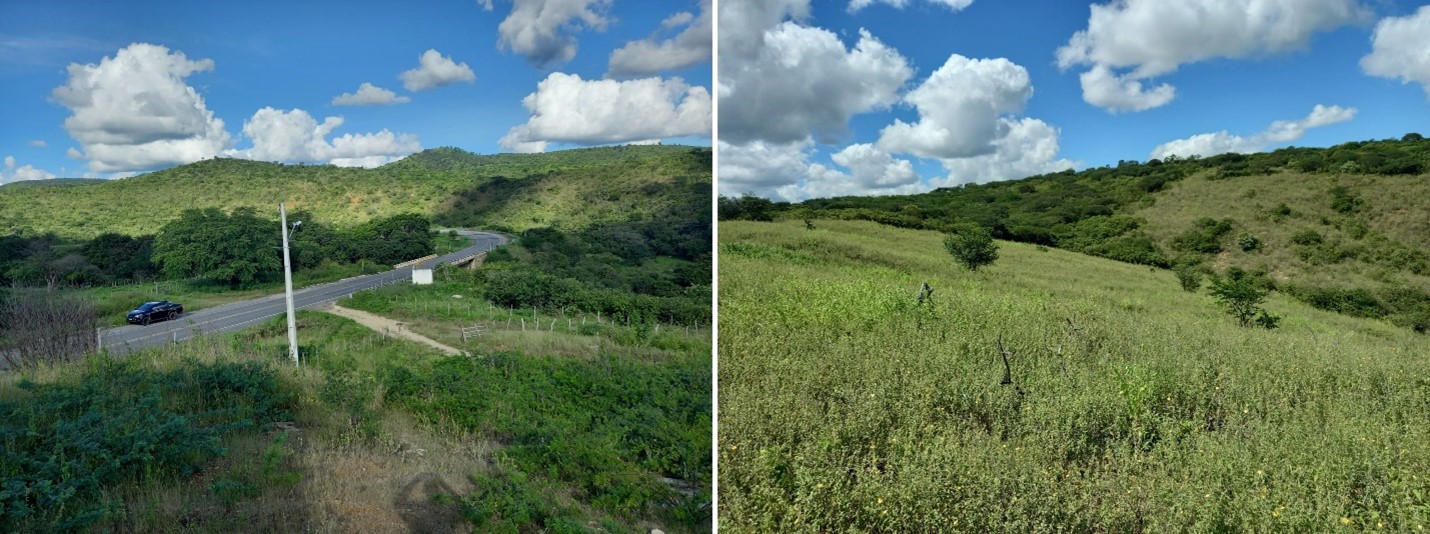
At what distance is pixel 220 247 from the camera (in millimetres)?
5922

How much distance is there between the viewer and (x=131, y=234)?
19.6 ft

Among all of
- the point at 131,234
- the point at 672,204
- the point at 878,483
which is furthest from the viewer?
the point at 672,204

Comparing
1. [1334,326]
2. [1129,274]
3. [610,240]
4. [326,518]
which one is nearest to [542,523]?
[326,518]

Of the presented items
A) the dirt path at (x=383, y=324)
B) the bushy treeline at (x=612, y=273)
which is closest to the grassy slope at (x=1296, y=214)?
the dirt path at (x=383, y=324)

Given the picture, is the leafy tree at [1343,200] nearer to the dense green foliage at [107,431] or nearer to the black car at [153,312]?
the dense green foliage at [107,431]

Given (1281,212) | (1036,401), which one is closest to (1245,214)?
(1281,212)

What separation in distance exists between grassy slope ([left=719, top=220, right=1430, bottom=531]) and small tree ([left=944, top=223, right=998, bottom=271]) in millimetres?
74

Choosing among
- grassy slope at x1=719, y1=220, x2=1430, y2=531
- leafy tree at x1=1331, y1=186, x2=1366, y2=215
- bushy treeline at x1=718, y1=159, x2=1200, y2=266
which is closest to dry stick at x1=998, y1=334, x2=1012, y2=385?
grassy slope at x1=719, y1=220, x2=1430, y2=531

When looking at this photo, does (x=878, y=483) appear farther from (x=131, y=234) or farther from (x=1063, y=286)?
(x=131, y=234)

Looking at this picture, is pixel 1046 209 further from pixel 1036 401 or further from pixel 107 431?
pixel 107 431

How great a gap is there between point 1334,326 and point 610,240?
11.3 m

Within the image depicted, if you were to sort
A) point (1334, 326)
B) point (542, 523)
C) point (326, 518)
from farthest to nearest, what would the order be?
point (1334, 326) → point (542, 523) → point (326, 518)

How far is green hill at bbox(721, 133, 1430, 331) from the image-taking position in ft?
10.9

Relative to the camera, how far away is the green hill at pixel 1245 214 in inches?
131
